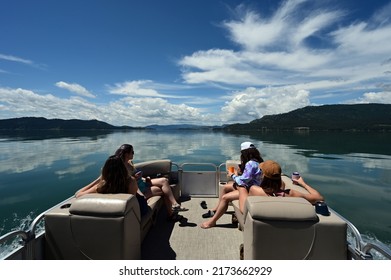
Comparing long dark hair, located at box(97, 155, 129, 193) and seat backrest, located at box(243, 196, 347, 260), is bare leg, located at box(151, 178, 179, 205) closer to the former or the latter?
long dark hair, located at box(97, 155, 129, 193)

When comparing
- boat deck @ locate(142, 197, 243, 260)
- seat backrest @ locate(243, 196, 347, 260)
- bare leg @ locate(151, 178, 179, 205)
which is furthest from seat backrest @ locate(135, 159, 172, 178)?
seat backrest @ locate(243, 196, 347, 260)

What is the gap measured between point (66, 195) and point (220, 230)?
10300 mm

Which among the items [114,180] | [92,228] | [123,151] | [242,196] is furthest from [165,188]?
[92,228]

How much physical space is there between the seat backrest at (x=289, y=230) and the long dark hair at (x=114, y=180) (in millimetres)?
1545

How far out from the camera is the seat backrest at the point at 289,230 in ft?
7.79

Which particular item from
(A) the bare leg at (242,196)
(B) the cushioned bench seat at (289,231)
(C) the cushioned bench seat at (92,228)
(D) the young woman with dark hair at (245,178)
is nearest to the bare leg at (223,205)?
(D) the young woman with dark hair at (245,178)

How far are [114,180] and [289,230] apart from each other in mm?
2086

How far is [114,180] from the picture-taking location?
9.61 ft

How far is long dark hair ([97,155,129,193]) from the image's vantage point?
291cm

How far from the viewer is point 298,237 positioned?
95.5 inches
